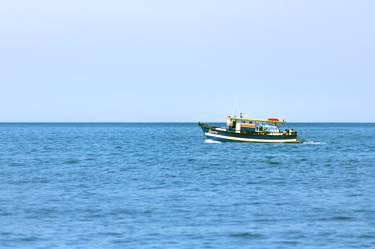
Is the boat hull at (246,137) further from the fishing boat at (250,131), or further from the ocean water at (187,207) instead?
the ocean water at (187,207)

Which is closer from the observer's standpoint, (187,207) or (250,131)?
(187,207)

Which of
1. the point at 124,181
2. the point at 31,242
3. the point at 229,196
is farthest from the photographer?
the point at 124,181

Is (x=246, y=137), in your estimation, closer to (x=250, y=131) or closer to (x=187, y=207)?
(x=250, y=131)

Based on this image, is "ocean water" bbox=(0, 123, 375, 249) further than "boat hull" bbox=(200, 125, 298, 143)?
No

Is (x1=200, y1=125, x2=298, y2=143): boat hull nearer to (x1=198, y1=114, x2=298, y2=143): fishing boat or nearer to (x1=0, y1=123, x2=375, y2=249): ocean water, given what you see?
(x1=198, y1=114, x2=298, y2=143): fishing boat

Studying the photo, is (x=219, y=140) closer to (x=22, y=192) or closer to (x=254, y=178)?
(x=254, y=178)

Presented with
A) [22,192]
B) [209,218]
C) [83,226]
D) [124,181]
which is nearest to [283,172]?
[124,181]

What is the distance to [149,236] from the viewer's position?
2347 centimetres

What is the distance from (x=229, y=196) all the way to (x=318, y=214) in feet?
23.5

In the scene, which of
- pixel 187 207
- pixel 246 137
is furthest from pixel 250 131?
pixel 187 207

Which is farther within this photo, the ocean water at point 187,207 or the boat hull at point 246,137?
the boat hull at point 246,137

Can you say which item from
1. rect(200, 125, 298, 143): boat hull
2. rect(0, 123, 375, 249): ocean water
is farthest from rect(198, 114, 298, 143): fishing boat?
rect(0, 123, 375, 249): ocean water

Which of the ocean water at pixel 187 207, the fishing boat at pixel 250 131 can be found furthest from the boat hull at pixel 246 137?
the ocean water at pixel 187 207

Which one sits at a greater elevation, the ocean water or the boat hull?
the boat hull
